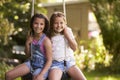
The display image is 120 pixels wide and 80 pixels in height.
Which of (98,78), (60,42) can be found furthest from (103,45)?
(60,42)

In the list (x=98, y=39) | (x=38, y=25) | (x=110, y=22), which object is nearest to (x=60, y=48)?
(x=38, y=25)

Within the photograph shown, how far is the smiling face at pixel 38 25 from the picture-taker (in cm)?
626

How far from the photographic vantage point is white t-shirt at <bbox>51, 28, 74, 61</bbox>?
6383 mm

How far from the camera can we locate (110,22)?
13.0m

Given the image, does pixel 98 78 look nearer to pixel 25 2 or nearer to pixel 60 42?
pixel 25 2

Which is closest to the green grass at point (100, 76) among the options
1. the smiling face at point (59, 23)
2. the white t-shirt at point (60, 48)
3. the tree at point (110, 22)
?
the tree at point (110, 22)

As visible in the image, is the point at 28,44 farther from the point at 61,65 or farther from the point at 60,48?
the point at 61,65

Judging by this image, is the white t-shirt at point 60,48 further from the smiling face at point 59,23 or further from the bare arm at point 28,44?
the bare arm at point 28,44

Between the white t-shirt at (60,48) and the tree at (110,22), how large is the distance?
6600 mm

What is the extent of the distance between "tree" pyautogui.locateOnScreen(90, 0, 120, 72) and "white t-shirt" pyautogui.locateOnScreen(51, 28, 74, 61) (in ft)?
21.7

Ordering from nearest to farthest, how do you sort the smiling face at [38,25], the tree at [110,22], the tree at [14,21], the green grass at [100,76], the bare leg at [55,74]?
the bare leg at [55,74] < the smiling face at [38,25] < the tree at [14,21] < the green grass at [100,76] < the tree at [110,22]

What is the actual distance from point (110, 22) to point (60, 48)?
6.81m

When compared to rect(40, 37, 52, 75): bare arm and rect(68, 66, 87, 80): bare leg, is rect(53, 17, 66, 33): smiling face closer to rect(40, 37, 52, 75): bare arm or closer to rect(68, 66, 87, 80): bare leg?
rect(40, 37, 52, 75): bare arm

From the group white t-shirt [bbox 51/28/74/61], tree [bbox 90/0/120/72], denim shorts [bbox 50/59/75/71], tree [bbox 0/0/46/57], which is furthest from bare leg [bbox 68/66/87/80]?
tree [bbox 90/0/120/72]
